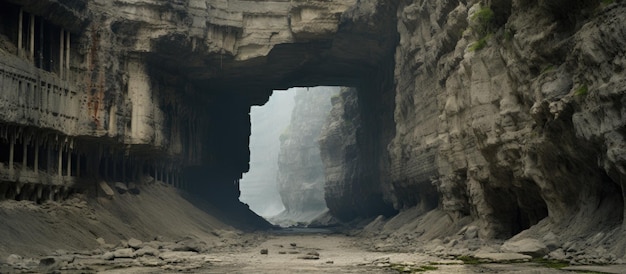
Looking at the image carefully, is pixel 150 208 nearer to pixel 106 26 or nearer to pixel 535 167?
pixel 106 26

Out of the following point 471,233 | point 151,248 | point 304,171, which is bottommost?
point 151,248

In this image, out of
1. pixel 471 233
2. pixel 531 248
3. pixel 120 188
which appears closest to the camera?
pixel 531 248

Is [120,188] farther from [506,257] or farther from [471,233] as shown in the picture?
[506,257]

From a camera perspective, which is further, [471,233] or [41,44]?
[41,44]

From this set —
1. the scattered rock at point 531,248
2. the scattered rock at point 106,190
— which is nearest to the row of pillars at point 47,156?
the scattered rock at point 106,190

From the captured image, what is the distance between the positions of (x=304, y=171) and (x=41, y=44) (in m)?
124

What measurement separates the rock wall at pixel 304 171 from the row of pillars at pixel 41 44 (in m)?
102

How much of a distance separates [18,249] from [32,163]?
900cm

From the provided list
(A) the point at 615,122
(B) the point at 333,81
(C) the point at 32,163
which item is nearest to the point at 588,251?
(A) the point at 615,122

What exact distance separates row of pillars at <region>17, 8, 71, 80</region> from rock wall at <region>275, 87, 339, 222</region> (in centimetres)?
10232

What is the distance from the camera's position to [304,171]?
158 meters

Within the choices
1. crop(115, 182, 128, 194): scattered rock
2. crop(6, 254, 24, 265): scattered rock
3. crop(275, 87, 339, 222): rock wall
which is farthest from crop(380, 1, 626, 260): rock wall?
crop(275, 87, 339, 222): rock wall

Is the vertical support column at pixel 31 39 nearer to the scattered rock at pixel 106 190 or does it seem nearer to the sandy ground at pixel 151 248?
the sandy ground at pixel 151 248

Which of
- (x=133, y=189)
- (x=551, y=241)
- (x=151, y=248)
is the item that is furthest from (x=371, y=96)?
(x=551, y=241)
